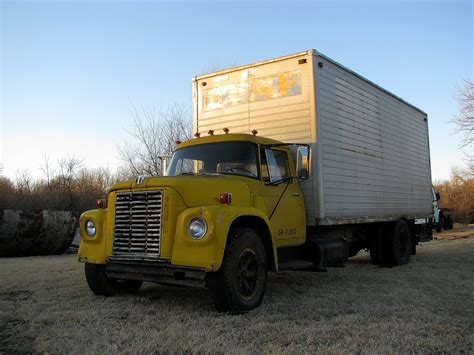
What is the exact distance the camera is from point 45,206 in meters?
28.7

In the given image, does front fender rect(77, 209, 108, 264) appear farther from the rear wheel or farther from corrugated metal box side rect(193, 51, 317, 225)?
corrugated metal box side rect(193, 51, 317, 225)

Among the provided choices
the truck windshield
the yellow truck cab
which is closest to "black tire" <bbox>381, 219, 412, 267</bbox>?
the yellow truck cab

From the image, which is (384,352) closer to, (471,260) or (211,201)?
(211,201)

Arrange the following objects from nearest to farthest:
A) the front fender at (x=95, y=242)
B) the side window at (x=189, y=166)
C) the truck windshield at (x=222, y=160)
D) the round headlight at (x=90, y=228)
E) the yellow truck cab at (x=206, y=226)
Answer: the yellow truck cab at (x=206, y=226) < the front fender at (x=95, y=242) < the round headlight at (x=90, y=228) < the truck windshield at (x=222, y=160) < the side window at (x=189, y=166)

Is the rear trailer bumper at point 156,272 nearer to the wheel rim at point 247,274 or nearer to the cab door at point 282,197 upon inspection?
the wheel rim at point 247,274

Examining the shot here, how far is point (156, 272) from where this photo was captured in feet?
18.4

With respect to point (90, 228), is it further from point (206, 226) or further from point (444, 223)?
point (444, 223)

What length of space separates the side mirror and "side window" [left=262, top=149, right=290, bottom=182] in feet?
1.17

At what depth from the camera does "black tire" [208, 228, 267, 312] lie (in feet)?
17.9

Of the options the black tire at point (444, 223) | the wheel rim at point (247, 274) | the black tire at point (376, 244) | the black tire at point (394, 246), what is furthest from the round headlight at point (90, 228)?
the black tire at point (444, 223)

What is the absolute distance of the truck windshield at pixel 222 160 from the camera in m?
6.83

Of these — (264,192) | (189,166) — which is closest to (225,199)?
(264,192)

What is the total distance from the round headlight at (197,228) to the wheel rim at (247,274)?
65cm

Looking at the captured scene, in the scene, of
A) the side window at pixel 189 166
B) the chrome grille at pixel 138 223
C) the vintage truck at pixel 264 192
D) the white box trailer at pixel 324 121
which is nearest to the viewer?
the vintage truck at pixel 264 192
